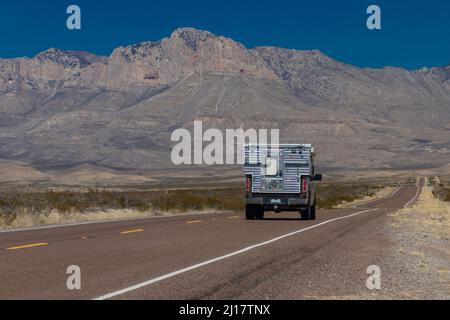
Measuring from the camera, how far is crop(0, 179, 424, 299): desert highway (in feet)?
33.9

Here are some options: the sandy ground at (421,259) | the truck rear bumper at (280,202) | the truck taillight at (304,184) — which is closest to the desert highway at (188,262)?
the sandy ground at (421,259)

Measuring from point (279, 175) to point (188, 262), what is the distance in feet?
45.9

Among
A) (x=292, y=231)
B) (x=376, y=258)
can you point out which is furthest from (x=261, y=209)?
(x=376, y=258)

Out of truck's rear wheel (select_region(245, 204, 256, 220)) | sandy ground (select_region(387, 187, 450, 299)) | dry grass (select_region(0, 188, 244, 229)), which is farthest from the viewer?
truck's rear wheel (select_region(245, 204, 256, 220))

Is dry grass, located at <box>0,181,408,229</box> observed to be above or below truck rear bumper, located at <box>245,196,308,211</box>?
below

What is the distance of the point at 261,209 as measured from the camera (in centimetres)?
Result: 2823

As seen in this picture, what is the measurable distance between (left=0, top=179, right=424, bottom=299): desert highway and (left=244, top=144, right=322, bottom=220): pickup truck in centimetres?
483

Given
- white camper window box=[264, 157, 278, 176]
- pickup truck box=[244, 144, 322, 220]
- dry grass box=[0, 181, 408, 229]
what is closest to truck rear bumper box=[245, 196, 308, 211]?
pickup truck box=[244, 144, 322, 220]

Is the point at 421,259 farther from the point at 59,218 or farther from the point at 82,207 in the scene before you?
the point at 82,207

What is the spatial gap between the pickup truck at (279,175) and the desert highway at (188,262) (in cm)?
483

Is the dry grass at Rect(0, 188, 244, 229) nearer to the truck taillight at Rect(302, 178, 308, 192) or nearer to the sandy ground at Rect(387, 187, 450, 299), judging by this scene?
the truck taillight at Rect(302, 178, 308, 192)

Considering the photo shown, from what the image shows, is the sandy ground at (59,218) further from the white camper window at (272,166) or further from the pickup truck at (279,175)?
the white camper window at (272,166)

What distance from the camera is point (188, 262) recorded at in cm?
1361
